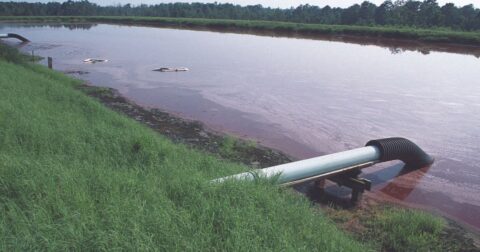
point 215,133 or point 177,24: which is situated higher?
point 177,24

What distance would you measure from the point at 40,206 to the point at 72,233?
0.65 m

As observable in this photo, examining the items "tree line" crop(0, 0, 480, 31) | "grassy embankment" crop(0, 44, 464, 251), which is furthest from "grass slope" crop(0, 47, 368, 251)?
"tree line" crop(0, 0, 480, 31)

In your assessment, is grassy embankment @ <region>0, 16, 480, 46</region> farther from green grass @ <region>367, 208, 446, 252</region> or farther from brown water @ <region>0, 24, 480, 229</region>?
green grass @ <region>367, 208, 446, 252</region>

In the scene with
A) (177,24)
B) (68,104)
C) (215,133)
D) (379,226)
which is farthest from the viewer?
(177,24)

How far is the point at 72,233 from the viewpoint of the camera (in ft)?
11.1

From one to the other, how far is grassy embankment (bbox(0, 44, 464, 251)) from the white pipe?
441 mm

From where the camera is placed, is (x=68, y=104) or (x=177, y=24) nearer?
(x=68, y=104)

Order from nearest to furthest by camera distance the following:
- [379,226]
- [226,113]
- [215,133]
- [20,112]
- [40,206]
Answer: [40,206]
[379,226]
[20,112]
[215,133]
[226,113]

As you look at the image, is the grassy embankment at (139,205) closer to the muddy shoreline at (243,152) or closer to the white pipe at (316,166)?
the muddy shoreline at (243,152)

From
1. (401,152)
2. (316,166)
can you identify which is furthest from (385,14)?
(316,166)

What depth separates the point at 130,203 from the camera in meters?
4.02

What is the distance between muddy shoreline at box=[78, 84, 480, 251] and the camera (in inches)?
236

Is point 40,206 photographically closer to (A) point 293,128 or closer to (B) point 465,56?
(A) point 293,128

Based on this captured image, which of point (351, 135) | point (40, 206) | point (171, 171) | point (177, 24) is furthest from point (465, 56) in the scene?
point (177, 24)
